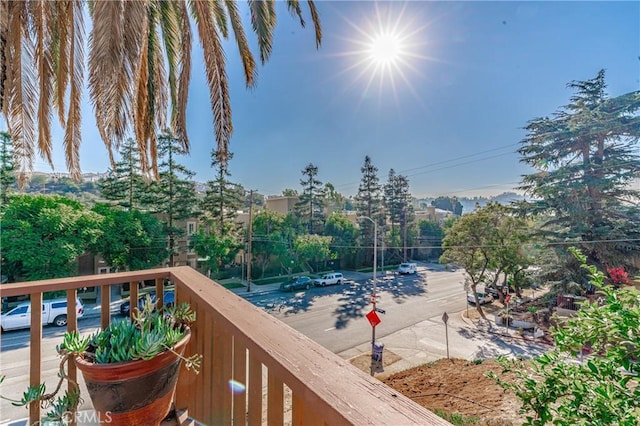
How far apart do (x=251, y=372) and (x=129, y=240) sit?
1129 cm

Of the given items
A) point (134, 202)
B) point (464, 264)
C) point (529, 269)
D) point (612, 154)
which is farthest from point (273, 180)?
point (612, 154)

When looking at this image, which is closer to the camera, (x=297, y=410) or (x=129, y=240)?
(x=297, y=410)

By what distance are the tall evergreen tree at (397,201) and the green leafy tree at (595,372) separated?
19.4 metres

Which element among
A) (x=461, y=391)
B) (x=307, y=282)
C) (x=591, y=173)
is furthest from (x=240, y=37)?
(x=307, y=282)

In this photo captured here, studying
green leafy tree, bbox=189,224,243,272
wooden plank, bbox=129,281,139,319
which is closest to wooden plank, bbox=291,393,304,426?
wooden plank, bbox=129,281,139,319

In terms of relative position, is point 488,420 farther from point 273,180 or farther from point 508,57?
point 273,180

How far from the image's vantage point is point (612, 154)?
8.71 meters

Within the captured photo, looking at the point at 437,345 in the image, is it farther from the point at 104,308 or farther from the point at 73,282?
the point at 73,282

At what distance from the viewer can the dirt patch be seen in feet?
11.8

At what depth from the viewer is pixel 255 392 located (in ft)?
2.54

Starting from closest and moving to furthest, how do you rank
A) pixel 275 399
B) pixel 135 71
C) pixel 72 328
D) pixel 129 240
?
pixel 275 399 → pixel 72 328 → pixel 135 71 → pixel 129 240

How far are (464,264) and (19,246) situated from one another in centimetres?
1458

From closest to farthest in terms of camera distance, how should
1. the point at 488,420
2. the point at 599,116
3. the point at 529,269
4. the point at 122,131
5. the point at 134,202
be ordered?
the point at 122,131
the point at 488,420
the point at 599,116
the point at 529,269
the point at 134,202

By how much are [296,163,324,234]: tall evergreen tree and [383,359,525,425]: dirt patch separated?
40.2 feet
